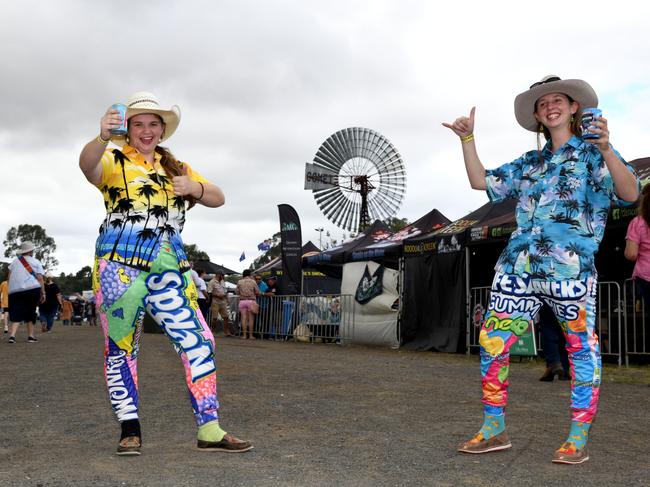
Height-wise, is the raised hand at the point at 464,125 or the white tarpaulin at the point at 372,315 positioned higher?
the raised hand at the point at 464,125

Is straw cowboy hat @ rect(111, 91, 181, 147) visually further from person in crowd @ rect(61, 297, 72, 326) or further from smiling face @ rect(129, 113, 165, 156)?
person in crowd @ rect(61, 297, 72, 326)

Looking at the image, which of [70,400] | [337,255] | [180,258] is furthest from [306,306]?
[180,258]

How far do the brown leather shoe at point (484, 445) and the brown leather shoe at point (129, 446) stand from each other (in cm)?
170

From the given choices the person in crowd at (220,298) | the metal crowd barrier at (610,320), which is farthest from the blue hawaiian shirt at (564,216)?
the person in crowd at (220,298)

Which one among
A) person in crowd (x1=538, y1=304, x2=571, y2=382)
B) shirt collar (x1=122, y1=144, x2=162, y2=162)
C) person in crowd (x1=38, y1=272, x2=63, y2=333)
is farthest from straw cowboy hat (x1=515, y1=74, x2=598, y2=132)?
person in crowd (x1=38, y1=272, x2=63, y2=333)

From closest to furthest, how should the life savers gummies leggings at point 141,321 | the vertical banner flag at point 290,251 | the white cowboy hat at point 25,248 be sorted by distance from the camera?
the life savers gummies leggings at point 141,321
the white cowboy hat at point 25,248
the vertical banner flag at point 290,251

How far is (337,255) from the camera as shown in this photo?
673 inches

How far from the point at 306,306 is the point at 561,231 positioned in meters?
14.1

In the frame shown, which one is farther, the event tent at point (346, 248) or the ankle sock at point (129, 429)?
the event tent at point (346, 248)

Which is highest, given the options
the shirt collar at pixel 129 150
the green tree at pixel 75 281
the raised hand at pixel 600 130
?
the green tree at pixel 75 281

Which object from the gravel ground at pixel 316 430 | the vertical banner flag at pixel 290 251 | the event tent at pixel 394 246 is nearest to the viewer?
the gravel ground at pixel 316 430

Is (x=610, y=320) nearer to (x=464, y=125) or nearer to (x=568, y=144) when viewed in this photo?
(x=464, y=125)

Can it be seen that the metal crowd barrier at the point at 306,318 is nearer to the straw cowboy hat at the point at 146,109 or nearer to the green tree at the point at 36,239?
the straw cowboy hat at the point at 146,109

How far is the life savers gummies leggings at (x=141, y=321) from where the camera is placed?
3791mm
